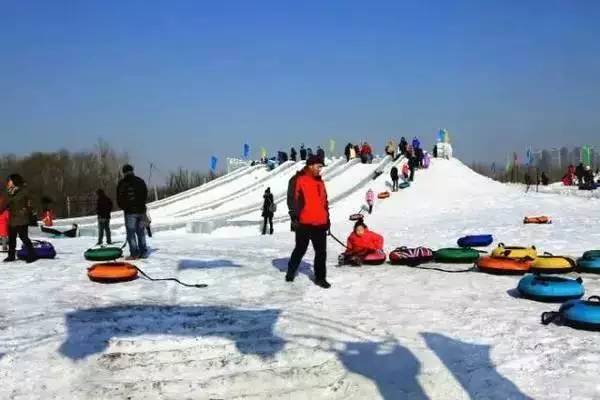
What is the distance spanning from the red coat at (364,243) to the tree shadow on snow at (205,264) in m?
2.17

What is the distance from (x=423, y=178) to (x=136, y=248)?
25019mm

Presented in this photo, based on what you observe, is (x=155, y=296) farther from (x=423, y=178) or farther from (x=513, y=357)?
(x=423, y=178)

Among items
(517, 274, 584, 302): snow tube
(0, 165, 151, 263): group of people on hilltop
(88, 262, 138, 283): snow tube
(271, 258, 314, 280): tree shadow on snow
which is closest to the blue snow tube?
(517, 274, 584, 302): snow tube

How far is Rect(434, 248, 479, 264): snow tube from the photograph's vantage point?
11273 mm

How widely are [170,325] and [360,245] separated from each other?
5416mm

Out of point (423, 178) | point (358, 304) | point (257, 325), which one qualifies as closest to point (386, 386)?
point (257, 325)

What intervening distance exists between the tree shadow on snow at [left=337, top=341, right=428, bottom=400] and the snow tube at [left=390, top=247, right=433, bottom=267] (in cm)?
496

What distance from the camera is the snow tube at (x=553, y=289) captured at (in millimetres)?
7695

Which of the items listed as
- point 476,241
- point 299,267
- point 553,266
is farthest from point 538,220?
point 299,267

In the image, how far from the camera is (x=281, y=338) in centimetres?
646

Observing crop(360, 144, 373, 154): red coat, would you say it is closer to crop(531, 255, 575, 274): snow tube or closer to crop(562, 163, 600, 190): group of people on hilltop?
crop(562, 163, 600, 190): group of people on hilltop

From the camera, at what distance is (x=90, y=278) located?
9.41 metres

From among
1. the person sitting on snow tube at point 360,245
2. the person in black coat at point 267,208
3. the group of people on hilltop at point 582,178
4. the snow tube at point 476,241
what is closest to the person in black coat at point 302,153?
the group of people on hilltop at point 582,178

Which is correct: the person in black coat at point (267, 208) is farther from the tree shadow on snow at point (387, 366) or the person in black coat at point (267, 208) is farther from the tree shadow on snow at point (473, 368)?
the tree shadow on snow at point (387, 366)
